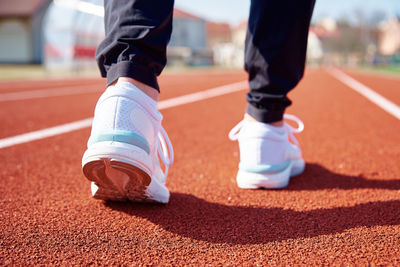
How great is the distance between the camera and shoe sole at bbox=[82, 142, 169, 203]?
3.30 ft

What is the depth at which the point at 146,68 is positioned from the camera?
1109mm

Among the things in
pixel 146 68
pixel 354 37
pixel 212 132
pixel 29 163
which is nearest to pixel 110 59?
pixel 146 68

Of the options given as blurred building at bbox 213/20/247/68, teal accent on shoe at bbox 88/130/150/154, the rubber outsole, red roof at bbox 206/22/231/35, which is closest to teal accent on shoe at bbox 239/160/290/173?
the rubber outsole

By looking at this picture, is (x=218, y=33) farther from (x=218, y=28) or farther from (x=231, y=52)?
(x=231, y=52)

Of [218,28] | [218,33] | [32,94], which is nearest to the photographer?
A: [32,94]

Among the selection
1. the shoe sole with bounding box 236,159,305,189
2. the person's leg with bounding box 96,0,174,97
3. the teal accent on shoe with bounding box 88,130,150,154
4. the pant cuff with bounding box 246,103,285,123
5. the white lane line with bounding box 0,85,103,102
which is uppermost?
the person's leg with bounding box 96,0,174,97

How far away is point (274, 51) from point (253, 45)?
0.09 metres

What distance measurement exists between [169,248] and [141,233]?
4.7 inches

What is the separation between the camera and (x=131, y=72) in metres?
1.09

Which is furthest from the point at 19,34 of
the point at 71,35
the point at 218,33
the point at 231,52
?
the point at 218,33

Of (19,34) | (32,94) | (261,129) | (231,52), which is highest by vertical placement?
(261,129)

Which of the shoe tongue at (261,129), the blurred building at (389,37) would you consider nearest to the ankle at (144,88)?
the shoe tongue at (261,129)

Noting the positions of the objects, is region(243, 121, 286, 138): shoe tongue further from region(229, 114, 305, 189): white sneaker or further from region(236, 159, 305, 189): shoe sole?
region(236, 159, 305, 189): shoe sole

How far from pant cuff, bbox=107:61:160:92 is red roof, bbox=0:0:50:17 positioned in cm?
2940
